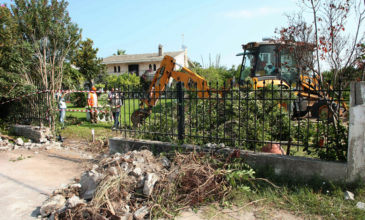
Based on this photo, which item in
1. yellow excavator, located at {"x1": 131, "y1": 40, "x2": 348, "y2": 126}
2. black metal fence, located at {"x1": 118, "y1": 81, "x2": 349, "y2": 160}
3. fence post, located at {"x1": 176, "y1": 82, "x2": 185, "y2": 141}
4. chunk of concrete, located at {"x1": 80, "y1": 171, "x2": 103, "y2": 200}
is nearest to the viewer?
chunk of concrete, located at {"x1": 80, "y1": 171, "x2": 103, "y2": 200}

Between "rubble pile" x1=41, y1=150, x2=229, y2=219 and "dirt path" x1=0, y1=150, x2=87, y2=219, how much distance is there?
20.5 inches

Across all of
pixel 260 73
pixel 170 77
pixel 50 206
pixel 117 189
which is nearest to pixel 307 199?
pixel 117 189

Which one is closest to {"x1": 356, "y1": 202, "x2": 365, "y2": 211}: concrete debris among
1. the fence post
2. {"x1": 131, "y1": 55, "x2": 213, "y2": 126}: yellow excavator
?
the fence post

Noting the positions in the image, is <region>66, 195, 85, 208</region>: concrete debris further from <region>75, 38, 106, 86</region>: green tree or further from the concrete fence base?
<region>75, 38, 106, 86</region>: green tree

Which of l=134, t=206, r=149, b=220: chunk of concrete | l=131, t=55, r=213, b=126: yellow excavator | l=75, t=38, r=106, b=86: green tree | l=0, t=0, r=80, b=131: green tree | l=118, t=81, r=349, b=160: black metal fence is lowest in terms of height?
l=134, t=206, r=149, b=220: chunk of concrete

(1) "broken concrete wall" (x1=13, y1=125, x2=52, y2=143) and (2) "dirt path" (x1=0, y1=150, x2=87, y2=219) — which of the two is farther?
(1) "broken concrete wall" (x1=13, y1=125, x2=52, y2=143)

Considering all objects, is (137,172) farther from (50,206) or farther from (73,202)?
(50,206)

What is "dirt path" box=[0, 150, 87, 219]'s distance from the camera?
13.0ft

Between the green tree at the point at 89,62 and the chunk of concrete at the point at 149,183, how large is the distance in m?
24.5

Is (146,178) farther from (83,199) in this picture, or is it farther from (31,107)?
(31,107)

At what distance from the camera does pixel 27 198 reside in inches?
167

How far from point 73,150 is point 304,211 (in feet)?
20.4

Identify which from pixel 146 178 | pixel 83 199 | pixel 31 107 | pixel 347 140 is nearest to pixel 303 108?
pixel 347 140

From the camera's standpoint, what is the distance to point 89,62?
26.2 m
